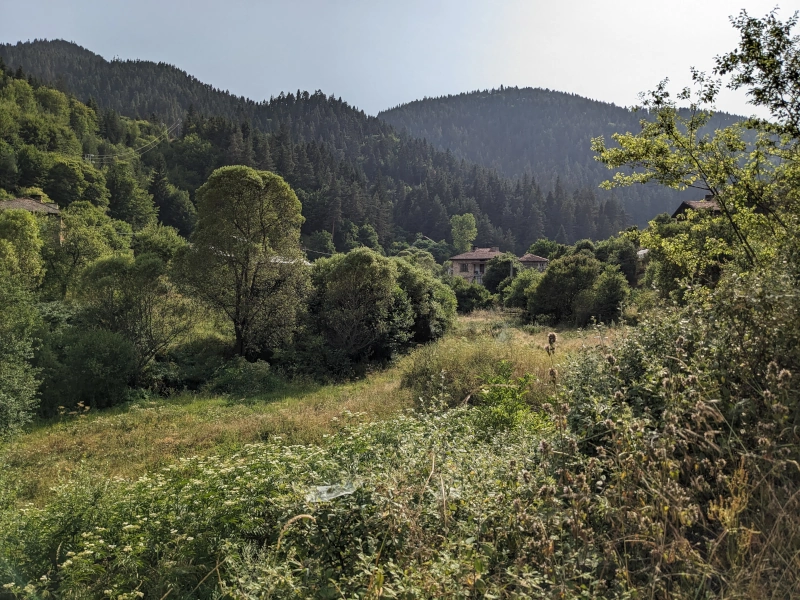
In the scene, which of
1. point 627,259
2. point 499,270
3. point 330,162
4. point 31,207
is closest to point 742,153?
point 627,259

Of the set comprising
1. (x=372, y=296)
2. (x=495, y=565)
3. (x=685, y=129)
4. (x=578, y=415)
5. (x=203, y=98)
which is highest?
(x=203, y=98)

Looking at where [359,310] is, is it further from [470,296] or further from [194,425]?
[470,296]

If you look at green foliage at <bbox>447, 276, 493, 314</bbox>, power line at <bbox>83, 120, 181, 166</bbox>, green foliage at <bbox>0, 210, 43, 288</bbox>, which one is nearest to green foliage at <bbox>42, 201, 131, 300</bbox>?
green foliage at <bbox>0, 210, 43, 288</bbox>

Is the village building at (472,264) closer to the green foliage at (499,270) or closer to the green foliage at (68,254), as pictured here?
the green foliage at (499,270)

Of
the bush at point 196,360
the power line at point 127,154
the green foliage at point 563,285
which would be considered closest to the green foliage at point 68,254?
the bush at point 196,360

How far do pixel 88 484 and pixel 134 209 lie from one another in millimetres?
59379

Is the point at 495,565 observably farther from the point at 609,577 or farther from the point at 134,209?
the point at 134,209

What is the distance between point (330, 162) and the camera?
10025 cm

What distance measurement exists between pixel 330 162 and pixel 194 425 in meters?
94.6

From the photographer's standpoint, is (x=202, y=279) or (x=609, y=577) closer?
(x=609, y=577)

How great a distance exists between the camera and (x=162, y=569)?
383cm

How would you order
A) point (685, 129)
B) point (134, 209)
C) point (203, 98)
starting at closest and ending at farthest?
point (685, 129), point (134, 209), point (203, 98)

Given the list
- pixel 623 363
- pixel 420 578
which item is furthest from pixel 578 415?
pixel 420 578

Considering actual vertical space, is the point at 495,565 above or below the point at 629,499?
below
